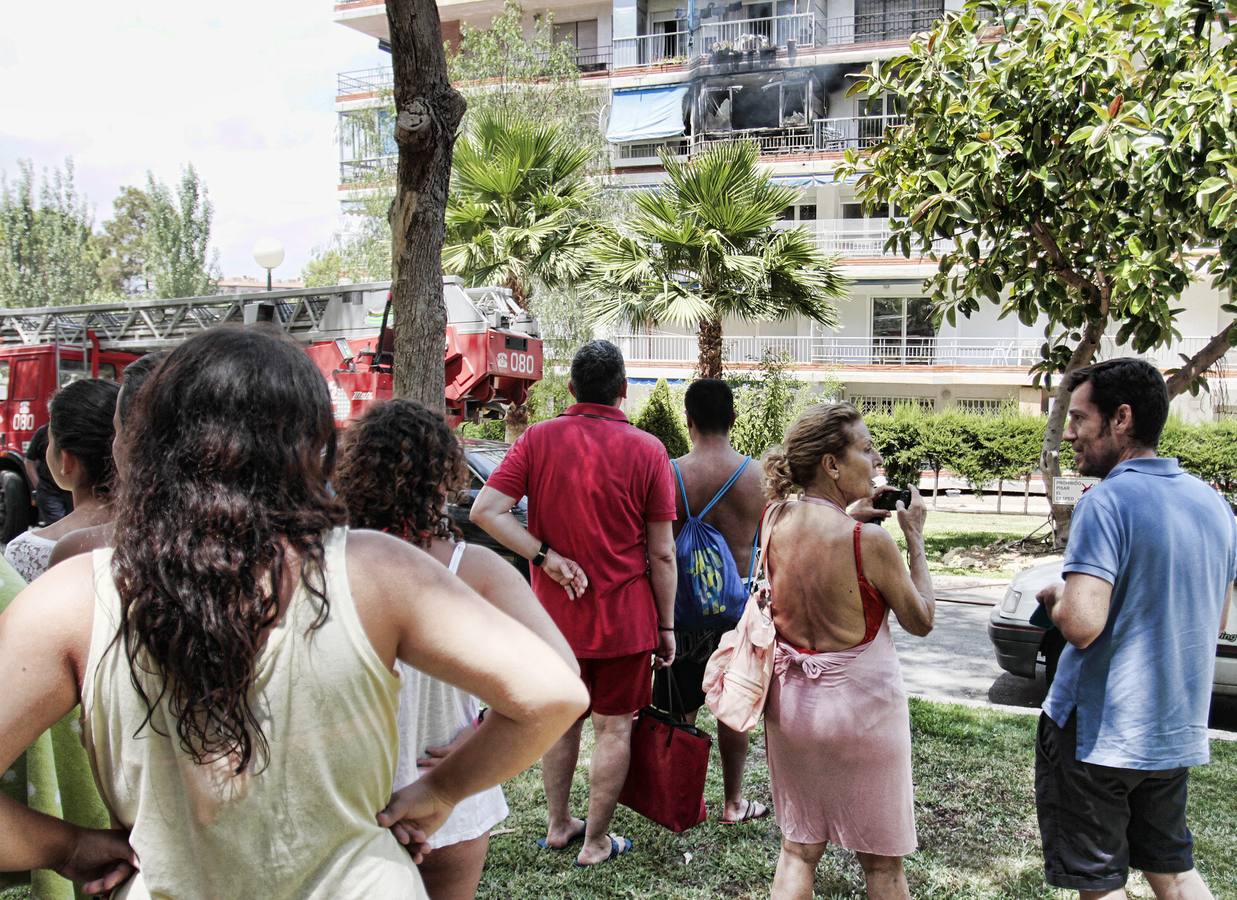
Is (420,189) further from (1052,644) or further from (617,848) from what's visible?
(1052,644)

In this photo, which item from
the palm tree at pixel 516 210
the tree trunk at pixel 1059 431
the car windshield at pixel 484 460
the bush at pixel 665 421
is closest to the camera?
the tree trunk at pixel 1059 431

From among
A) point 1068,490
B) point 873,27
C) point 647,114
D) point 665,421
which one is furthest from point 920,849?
point 873,27

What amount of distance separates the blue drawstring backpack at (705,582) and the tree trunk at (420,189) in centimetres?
116

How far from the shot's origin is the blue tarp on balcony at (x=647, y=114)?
29266mm

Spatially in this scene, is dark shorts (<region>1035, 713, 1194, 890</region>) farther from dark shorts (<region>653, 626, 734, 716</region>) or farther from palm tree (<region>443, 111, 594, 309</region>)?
palm tree (<region>443, 111, 594, 309</region>)

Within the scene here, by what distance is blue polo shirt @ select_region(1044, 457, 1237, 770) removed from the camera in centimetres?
267

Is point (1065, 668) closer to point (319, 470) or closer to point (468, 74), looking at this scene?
point (319, 470)

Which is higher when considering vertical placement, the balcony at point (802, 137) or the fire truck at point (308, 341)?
the balcony at point (802, 137)

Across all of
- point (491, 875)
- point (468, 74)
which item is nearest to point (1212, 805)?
point (491, 875)

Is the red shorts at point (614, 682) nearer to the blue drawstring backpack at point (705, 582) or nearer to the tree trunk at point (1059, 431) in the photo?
the blue drawstring backpack at point (705, 582)

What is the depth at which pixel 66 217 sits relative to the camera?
95.1 feet

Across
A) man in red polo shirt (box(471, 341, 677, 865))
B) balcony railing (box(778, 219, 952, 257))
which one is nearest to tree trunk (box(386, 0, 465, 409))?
man in red polo shirt (box(471, 341, 677, 865))

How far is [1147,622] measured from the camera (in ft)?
8.82

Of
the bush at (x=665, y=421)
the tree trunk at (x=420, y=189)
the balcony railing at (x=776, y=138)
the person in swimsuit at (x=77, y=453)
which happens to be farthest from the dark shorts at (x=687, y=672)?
the balcony railing at (x=776, y=138)
